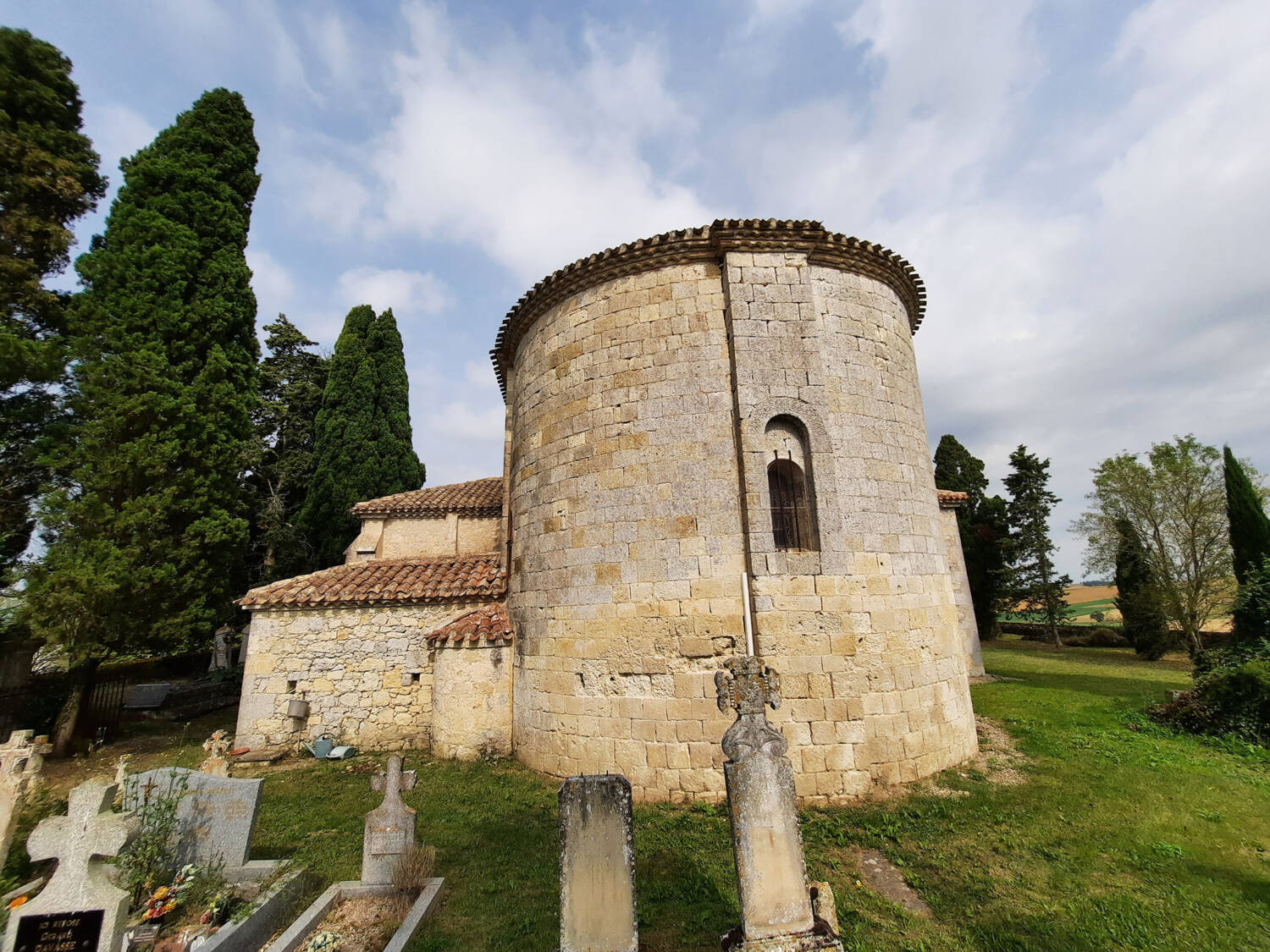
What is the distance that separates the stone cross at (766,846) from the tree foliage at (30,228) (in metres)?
12.5

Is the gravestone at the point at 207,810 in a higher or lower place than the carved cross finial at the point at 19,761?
lower

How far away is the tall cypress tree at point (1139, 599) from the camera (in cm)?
2142

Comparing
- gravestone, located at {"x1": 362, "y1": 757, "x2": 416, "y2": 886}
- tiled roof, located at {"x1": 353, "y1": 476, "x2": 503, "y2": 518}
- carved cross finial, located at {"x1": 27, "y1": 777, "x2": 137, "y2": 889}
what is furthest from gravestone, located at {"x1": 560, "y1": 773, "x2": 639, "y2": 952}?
tiled roof, located at {"x1": 353, "y1": 476, "x2": 503, "y2": 518}

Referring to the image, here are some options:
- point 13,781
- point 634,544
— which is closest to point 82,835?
point 13,781

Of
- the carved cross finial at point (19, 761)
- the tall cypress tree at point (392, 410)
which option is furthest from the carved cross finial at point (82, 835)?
the tall cypress tree at point (392, 410)

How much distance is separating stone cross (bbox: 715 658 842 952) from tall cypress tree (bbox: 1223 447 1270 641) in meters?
21.9

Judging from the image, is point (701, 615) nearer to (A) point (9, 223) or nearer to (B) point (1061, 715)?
(B) point (1061, 715)

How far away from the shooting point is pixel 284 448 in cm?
2089

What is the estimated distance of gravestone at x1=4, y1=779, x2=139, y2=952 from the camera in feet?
12.8

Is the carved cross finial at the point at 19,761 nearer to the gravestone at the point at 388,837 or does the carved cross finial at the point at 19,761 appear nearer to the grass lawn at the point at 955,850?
the grass lawn at the point at 955,850

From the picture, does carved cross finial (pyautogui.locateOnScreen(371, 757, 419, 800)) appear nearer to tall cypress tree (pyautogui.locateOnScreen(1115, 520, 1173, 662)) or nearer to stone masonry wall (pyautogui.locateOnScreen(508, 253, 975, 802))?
stone masonry wall (pyautogui.locateOnScreen(508, 253, 975, 802))

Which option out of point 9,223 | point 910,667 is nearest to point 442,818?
point 910,667

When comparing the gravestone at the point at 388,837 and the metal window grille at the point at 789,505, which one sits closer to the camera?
the gravestone at the point at 388,837

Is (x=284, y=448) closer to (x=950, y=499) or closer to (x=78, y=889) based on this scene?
(x=78, y=889)
